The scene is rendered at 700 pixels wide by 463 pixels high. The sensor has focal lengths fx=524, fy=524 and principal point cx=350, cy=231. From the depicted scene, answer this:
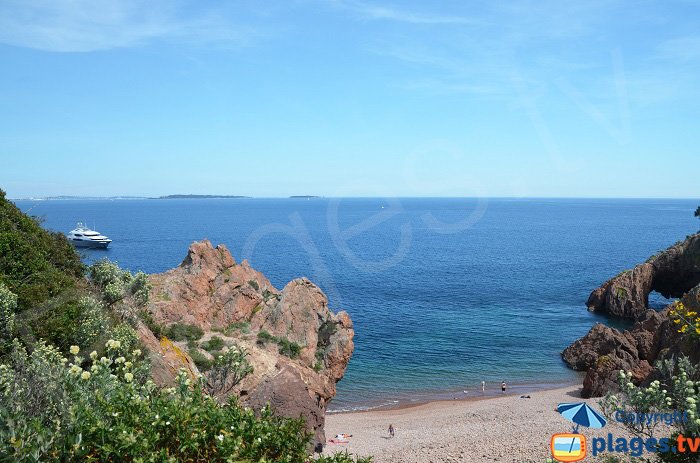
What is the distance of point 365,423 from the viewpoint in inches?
1411

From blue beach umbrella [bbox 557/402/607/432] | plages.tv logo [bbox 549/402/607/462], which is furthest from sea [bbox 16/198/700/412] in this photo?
blue beach umbrella [bbox 557/402/607/432]

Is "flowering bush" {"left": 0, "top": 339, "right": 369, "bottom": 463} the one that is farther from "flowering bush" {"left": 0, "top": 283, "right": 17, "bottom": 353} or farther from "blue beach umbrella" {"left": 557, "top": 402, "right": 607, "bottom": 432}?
"blue beach umbrella" {"left": 557, "top": 402, "right": 607, "bottom": 432}

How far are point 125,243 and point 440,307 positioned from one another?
86.0 m

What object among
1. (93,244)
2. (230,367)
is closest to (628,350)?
(230,367)

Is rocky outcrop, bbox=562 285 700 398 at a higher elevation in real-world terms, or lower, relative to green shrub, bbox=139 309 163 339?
lower

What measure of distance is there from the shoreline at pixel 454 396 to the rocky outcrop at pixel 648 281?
23.1 meters

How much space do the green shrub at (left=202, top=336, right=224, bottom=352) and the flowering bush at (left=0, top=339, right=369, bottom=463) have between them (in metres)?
18.2

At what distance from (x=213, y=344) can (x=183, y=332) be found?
1880 mm

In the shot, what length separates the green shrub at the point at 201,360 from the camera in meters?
26.1

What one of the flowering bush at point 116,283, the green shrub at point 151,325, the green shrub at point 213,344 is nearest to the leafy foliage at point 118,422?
the flowering bush at point 116,283

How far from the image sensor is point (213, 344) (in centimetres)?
2856

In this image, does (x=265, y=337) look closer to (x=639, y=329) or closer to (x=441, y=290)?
(x=639, y=329)

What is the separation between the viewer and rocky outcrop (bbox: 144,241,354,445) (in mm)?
29875

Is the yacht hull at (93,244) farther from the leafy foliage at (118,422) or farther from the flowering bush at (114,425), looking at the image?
the flowering bush at (114,425)
